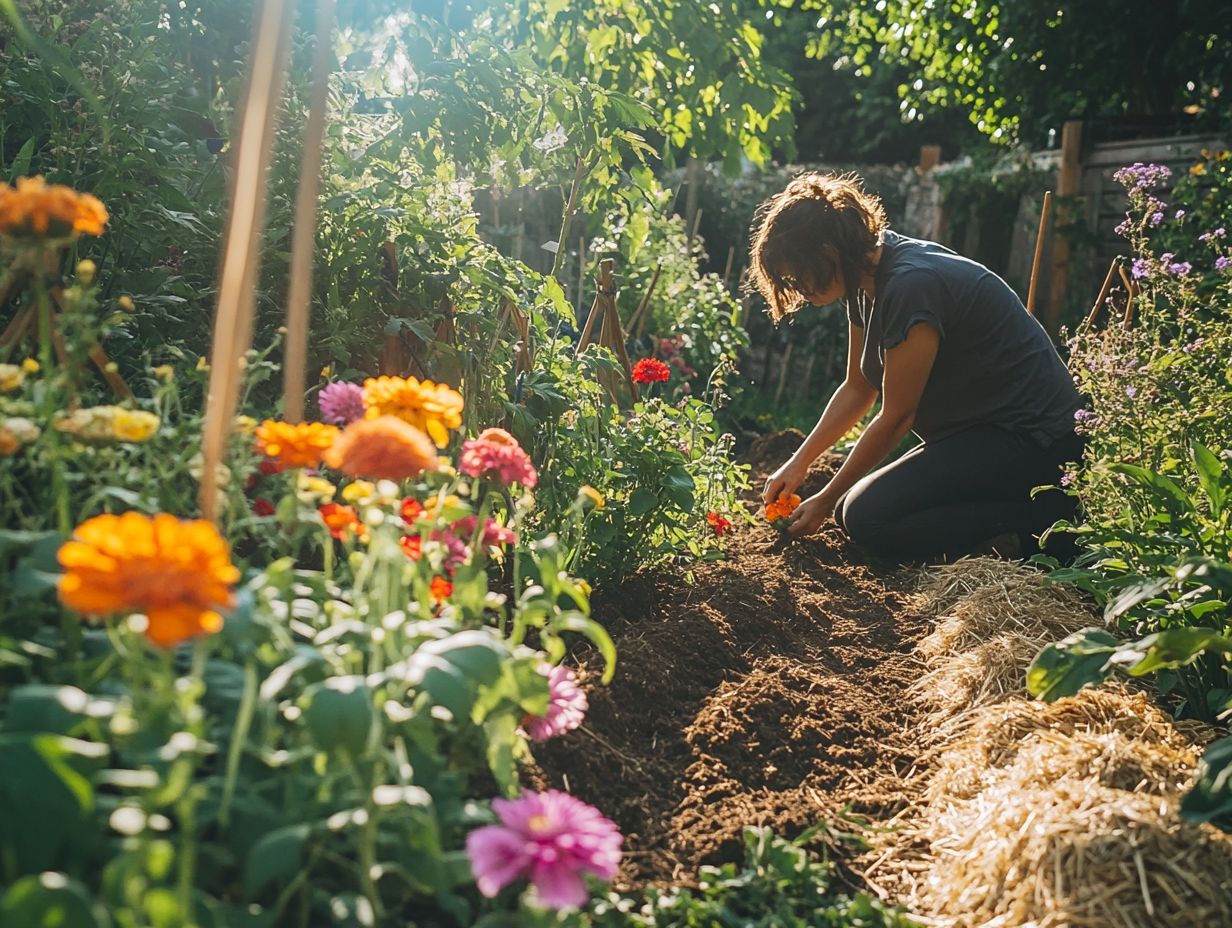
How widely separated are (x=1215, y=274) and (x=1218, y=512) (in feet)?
12.5

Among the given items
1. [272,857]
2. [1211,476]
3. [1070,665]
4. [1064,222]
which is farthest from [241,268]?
[1064,222]

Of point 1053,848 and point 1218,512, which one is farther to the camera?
point 1218,512

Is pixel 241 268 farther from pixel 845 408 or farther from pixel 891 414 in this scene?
pixel 845 408

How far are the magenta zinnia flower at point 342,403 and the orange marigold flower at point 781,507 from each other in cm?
210

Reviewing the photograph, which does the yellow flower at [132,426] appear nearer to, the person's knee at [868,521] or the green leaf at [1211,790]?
the green leaf at [1211,790]

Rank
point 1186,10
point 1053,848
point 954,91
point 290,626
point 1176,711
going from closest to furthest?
1. point 290,626
2. point 1053,848
3. point 1176,711
4. point 1186,10
5. point 954,91

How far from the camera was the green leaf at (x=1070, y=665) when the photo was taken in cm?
201

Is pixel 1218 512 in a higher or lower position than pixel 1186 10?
lower

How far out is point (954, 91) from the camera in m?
10.5

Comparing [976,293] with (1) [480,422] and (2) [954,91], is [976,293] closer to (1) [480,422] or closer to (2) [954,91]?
(1) [480,422]

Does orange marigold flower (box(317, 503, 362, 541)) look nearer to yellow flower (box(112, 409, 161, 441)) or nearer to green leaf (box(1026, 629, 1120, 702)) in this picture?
yellow flower (box(112, 409, 161, 441))

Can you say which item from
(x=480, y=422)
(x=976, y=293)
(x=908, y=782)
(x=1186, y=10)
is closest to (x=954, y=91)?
(x=1186, y=10)

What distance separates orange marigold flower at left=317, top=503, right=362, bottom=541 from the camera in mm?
1585

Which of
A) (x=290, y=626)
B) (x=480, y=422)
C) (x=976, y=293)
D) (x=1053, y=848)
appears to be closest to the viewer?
→ (x=290, y=626)
